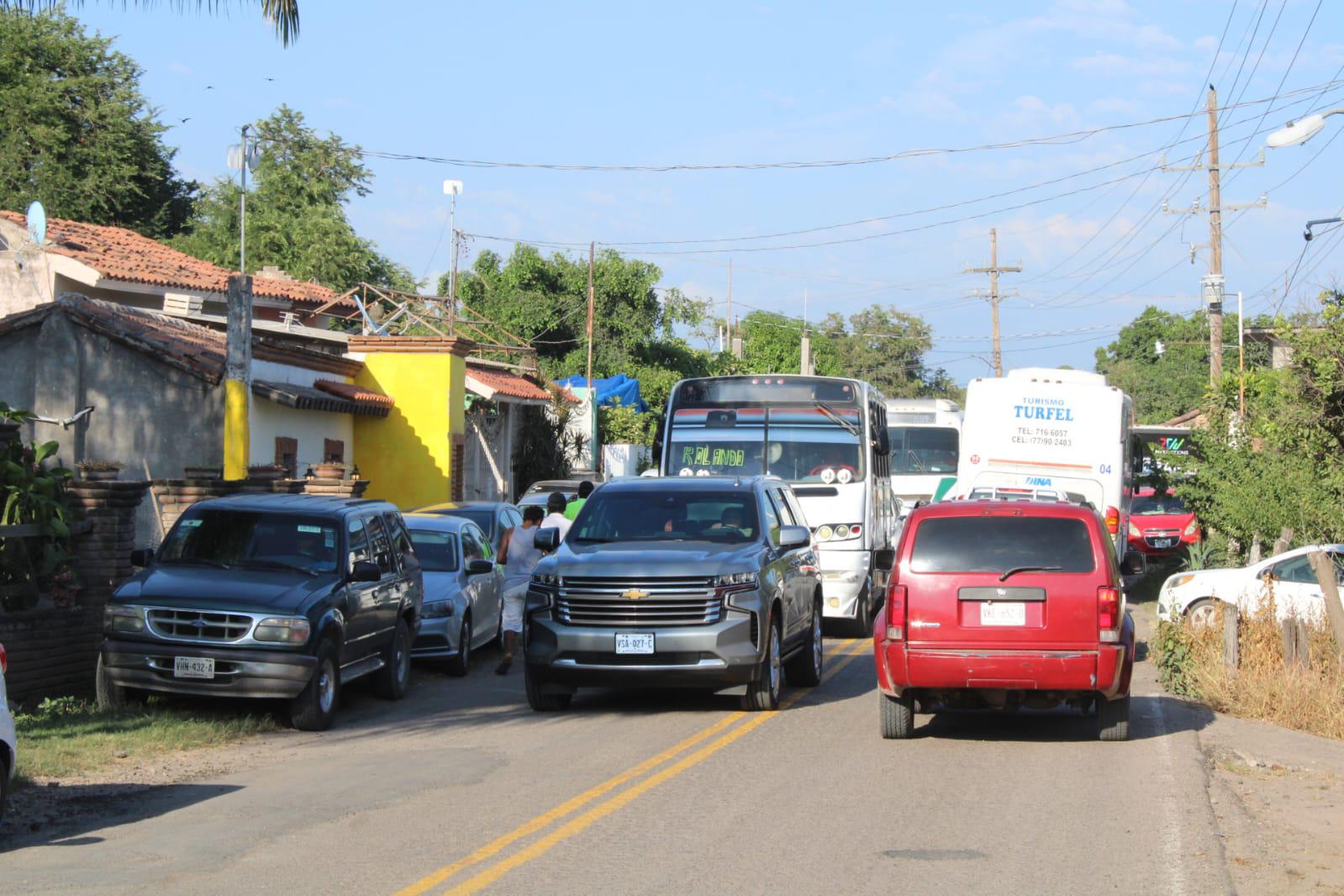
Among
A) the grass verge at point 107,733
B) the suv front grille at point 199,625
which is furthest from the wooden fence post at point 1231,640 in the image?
the suv front grille at point 199,625

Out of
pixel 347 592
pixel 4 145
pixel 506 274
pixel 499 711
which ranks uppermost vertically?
pixel 4 145

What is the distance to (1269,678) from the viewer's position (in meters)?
13.4

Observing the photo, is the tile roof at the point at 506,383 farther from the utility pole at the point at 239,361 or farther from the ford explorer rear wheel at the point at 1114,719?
the ford explorer rear wheel at the point at 1114,719

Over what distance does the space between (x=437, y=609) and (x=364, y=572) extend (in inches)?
123

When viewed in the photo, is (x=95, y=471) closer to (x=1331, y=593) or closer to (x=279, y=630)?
(x=279, y=630)

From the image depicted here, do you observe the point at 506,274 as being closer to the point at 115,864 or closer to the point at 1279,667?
the point at 1279,667

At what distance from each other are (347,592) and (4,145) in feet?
135

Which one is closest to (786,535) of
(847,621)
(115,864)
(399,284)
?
(847,621)

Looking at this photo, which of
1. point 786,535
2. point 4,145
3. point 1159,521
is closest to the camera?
point 786,535

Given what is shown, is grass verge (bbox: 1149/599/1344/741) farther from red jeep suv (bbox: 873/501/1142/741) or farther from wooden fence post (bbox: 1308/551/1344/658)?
red jeep suv (bbox: 873/501/1142/741)

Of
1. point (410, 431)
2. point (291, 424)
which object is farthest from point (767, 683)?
point (410, 431)

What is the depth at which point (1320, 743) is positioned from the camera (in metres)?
11.8

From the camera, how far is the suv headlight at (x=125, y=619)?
12070mm

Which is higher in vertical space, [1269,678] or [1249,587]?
[1249,587]
